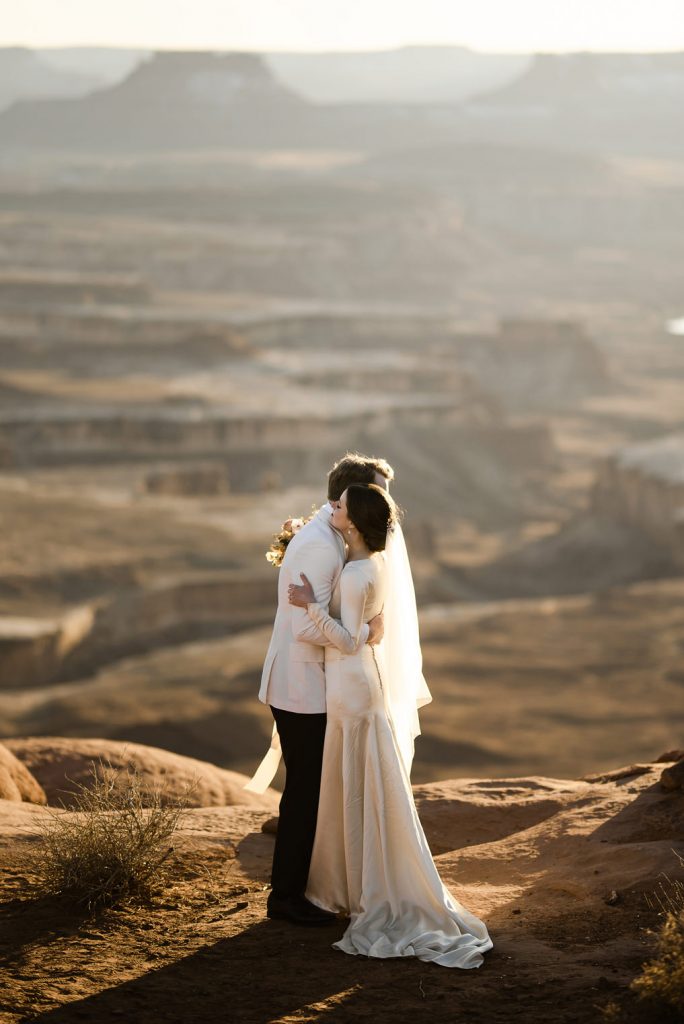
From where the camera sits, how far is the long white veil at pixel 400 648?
538 centimetres

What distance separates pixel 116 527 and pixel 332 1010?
2592cm

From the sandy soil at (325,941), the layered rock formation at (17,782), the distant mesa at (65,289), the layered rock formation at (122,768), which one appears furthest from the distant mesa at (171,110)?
the sandy soil at (325,941)

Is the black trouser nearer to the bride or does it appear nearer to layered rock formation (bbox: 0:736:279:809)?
the bride

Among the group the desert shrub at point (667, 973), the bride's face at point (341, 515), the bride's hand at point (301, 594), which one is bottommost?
the desert shrub at point (667, 973)

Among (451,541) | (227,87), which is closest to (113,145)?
(227,87)

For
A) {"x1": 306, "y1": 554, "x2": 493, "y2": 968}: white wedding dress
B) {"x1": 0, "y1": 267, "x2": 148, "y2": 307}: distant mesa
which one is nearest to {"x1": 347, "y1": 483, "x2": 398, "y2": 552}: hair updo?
{"x1": 306, "y1": 554, "x2": 493, "y2": 968}: white wedding dress

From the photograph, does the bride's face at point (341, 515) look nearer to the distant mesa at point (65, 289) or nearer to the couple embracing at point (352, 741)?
the couple embracing at point (352, 741)

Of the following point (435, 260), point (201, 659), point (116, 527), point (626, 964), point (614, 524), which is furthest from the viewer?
point (435, 260)

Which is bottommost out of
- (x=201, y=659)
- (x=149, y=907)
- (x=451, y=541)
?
(x=451, y=541)

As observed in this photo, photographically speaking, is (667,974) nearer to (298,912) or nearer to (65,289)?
(298,912)

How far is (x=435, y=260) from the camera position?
8644 centimetres

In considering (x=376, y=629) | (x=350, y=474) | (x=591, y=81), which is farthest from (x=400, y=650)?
(x=591, y=81)

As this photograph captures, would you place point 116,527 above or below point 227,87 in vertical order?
below

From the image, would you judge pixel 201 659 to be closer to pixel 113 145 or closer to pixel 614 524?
pixel 614 524
